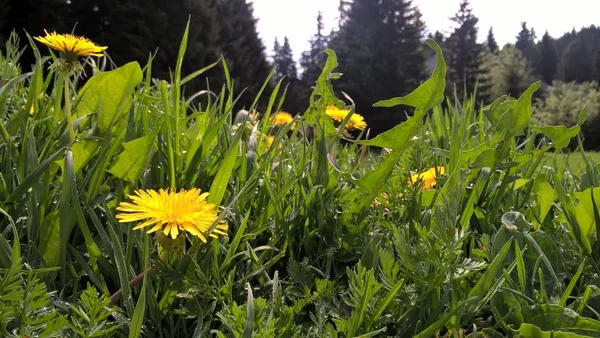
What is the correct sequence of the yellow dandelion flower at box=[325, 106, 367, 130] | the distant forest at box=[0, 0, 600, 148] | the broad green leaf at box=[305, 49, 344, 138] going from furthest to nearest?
the distant forest at box=[0, 0, 600, 148] < the yellow dandelion flower at box=[325, 106, 367, 130] < the broad green leaf at box=[305, 49, 344, 138]

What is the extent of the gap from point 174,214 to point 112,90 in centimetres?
27

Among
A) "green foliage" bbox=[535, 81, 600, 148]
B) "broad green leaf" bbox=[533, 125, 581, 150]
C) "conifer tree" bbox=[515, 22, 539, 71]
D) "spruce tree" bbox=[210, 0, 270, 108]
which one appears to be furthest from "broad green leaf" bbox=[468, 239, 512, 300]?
"conifer tree" bbox=[515, 22, 539, 71]

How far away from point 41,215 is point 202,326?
230mm

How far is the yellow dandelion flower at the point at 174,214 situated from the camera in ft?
1.61

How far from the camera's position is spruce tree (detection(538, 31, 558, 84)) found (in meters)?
50.6

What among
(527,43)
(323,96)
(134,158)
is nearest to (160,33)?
(323,96)

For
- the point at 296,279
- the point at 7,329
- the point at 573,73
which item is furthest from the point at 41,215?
the point at 573,73

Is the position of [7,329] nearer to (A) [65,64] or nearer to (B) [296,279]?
(B) [296,279]

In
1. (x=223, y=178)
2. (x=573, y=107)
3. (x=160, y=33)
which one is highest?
(x=160, y=33)

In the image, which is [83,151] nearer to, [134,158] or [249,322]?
[134,158]

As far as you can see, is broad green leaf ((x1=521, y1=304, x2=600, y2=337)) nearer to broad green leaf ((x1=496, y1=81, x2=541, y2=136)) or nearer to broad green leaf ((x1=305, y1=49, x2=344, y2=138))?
broad green leaf ((x1=496, y1=81, x2=541, y2=136))

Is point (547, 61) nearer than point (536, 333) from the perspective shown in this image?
No

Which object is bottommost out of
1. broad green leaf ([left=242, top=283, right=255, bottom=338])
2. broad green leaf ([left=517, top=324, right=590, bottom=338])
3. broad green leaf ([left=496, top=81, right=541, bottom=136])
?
broad green leaf ([left=517, top=324, right=590, bottom=338])

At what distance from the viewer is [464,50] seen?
3316 centimetres
